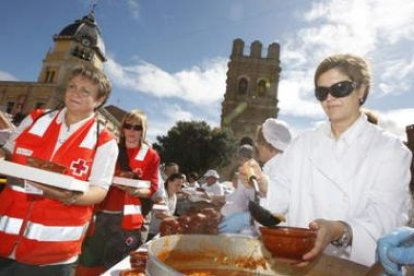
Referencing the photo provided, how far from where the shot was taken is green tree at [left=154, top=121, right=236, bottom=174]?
4262 cm

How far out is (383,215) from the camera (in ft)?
5.43

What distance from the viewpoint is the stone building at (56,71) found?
45.1 metres

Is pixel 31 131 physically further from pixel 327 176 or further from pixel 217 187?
pixel 217 187

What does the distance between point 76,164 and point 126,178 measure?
117cm

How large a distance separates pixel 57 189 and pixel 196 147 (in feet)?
135

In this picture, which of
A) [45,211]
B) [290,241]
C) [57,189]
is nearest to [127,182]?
[45,211]

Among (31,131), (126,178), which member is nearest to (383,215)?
(31,131)

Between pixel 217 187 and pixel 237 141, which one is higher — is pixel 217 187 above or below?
below

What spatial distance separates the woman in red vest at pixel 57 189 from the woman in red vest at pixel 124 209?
1.07m

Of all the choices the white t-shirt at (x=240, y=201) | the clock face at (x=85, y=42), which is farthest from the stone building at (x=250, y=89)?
the white t-shirt at (x=240, y=201)

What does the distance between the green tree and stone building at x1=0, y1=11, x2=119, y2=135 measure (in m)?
8.26

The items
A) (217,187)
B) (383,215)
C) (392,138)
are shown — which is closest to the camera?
(383,215)

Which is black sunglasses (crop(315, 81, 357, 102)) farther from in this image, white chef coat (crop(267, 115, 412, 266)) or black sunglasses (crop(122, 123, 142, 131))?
black sunglasses (crop(122, 123, 142, 131))

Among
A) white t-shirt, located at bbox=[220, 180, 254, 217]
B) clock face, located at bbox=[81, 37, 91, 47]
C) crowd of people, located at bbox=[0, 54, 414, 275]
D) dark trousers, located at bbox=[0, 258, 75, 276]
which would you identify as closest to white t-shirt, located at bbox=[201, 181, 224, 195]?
white t-shirt, located at bbox=[220, 180, 254, 217]
